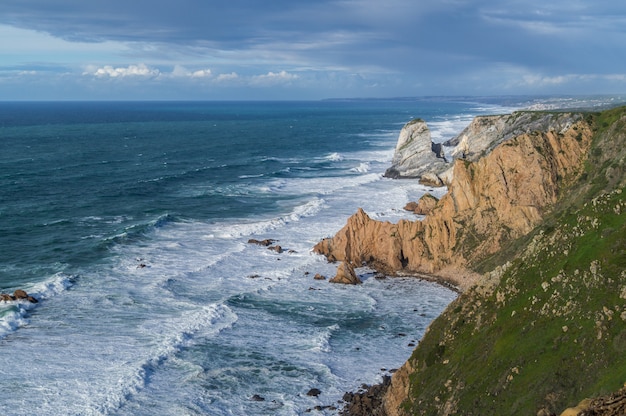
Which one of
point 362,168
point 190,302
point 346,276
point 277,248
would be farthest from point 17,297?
point 362,168

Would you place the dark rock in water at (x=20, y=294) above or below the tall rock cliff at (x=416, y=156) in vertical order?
below

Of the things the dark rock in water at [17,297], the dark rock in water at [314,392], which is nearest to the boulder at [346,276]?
the dark rock in water at [314,392]

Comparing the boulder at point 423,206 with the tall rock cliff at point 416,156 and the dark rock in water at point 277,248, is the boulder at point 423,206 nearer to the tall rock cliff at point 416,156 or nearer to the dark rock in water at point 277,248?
the dark rock in water at point 277,248

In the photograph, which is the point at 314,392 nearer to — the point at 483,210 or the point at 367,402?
the point at 367,402

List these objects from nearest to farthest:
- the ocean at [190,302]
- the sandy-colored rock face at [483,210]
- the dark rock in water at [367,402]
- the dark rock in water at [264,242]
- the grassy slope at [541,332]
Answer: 1. the grassy slope at [541,332]
2. the dark rock in water at [367,402]
3. the ocean at [190,302]
4. the sandy-colored rock face at [483,210]
5. the dark rock in water at [264,242]

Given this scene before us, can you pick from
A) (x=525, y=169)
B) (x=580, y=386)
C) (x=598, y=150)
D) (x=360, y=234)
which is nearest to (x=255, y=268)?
(x=360, y=234)
